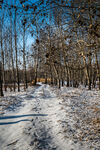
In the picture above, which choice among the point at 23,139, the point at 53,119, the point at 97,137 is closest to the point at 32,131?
the point at 23,139

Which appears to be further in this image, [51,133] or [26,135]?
[51,133]

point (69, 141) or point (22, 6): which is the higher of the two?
point (22, 6)

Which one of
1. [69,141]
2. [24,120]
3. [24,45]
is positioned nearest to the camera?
[69,141]

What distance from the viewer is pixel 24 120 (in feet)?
15.7

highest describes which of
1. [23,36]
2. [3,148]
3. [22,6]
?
[23,36]

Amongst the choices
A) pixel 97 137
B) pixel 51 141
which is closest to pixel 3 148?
pixel 51 141

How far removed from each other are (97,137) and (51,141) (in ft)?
4.74

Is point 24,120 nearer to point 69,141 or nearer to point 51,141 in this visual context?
point 51,141

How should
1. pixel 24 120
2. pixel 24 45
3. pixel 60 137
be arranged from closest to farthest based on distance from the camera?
pixel 60 137
pixel 24 120
pixel 24 45

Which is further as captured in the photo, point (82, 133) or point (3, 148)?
point (82, 133)

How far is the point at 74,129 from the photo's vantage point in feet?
13.1

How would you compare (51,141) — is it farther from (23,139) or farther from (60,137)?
(23,139)

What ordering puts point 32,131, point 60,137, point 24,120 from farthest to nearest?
1. point 24,120
2. point 32,131
3. point 60,137

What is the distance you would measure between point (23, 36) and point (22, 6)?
16878mm
